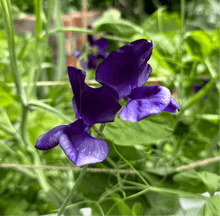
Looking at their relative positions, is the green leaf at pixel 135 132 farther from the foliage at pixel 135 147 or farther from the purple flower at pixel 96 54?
the purple flower at pixel 96 54

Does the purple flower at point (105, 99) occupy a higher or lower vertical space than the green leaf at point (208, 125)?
higher

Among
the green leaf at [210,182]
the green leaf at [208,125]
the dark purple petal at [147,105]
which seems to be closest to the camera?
the dark purple petal at [147,105]

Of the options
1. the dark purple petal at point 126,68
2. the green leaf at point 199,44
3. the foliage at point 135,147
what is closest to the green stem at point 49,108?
the foliage at point 135,147

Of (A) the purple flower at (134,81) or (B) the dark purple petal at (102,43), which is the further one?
(B) the dark purple petal at (102,43)

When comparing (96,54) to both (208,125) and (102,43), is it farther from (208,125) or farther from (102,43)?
(208,125)

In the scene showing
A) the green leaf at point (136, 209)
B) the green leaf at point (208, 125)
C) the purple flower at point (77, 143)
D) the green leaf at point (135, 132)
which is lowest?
the green leaf at point (136, 209)

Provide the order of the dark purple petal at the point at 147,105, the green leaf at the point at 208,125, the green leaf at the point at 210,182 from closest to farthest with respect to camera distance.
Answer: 1. the dark purple petal at the point at 147,105
2. the green leaf at the point at 210,182
3. the green leaf at the point at 208,125

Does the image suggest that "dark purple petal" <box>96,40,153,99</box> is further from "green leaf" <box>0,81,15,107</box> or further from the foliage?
"green leaf" <box>0,81,15,107</box>

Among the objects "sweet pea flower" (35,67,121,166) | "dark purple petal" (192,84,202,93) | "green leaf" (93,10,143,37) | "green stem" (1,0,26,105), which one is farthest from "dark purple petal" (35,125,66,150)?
"dark purple petal" (192,84,202,93)

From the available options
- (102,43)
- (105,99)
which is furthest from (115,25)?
(105,99)
